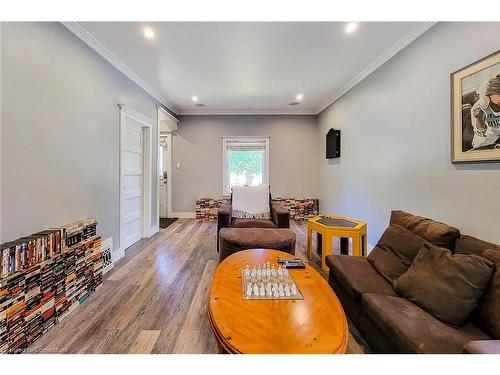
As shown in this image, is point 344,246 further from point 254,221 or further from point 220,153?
point 220,153

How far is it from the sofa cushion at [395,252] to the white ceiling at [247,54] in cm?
191

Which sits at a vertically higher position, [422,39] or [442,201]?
[422,39]

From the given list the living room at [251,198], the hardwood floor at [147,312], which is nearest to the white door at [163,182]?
the living room at [251,198]

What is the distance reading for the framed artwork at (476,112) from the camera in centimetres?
151

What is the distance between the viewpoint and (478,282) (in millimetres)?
1152

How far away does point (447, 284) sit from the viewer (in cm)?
123

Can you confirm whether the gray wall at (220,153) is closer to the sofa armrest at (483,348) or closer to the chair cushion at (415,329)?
the chair cushion at (415,329)

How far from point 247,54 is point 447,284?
2.75m

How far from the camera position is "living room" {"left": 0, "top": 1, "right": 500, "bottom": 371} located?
3.90ft

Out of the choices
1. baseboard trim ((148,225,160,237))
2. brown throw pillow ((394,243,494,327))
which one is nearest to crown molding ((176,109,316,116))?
baseboard trim ((148,225,160,237))

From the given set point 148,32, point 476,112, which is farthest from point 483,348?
point 148,32
